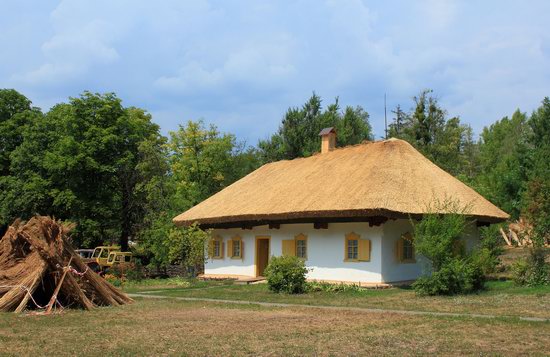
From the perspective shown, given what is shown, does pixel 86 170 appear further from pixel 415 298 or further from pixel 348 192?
pixel 415 298

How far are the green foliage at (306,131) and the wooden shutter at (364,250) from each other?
75.4 ft

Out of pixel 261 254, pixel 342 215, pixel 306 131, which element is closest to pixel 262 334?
pixel 342 215

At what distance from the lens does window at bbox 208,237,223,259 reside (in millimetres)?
30453

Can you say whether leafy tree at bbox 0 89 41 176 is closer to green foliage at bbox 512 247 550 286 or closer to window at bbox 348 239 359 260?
window at bbox 348 239 359 260

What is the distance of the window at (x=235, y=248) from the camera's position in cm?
2927

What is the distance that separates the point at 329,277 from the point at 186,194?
1609 cm

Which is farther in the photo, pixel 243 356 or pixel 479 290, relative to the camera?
pixel 479 290

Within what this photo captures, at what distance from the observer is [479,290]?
20.0 meters

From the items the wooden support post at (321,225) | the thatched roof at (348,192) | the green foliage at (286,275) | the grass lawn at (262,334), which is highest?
the thatched roof at (348,192)

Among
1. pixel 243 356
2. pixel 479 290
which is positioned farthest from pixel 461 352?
pixel 479 290

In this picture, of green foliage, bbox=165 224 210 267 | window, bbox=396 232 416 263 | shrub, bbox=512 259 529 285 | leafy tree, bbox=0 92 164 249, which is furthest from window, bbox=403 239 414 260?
leafy tree, bbox=0 92 164 249

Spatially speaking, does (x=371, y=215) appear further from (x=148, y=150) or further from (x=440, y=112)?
(x=440, y=112)

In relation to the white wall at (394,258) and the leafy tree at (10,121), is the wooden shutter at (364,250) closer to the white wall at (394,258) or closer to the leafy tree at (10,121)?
the white wall at (394,258)

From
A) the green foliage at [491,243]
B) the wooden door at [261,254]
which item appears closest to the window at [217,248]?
the wooden door at [261,254]
